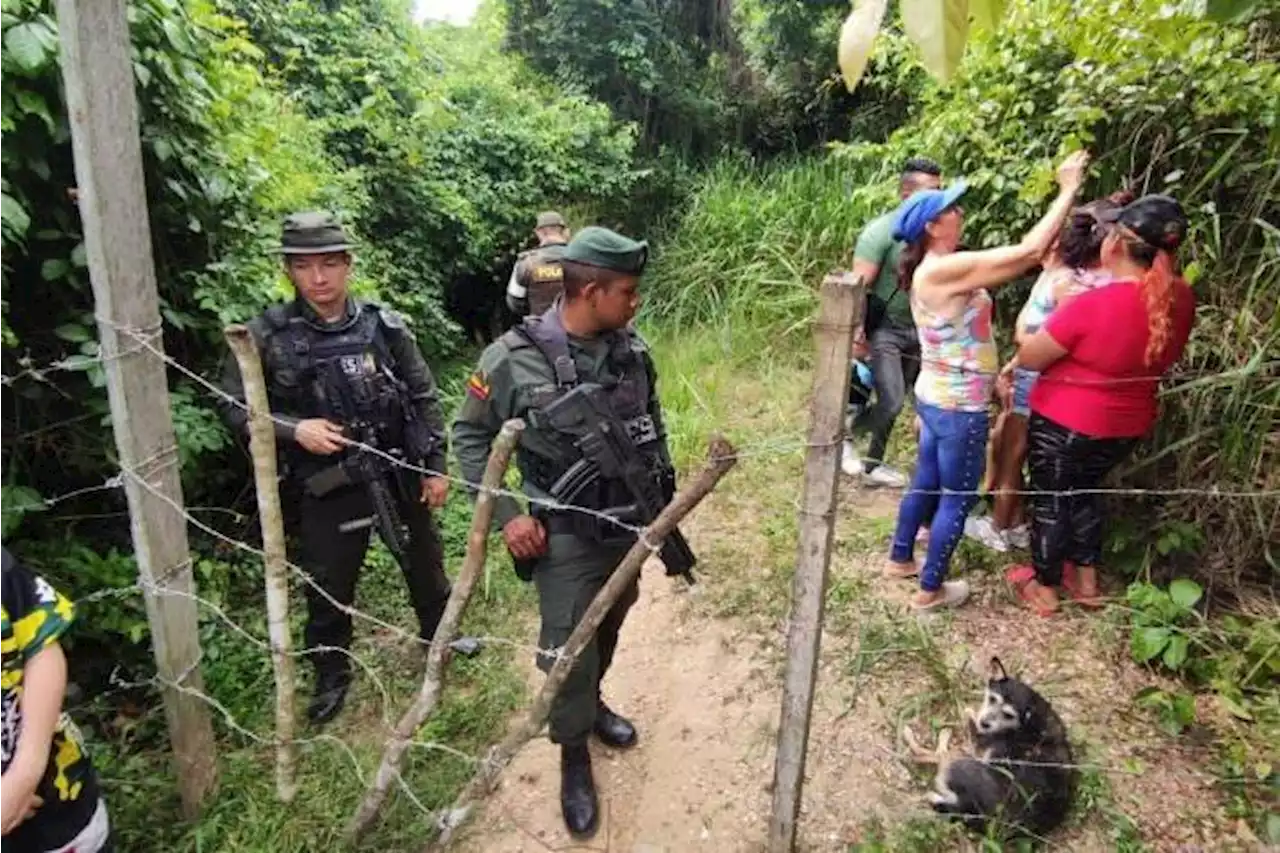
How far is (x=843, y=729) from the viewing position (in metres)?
2.72

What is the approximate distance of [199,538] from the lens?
326cm

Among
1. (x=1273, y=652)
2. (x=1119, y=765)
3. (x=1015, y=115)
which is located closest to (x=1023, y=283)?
(x=1015, y=115)

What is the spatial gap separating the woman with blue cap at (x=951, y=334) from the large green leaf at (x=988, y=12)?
2.22m

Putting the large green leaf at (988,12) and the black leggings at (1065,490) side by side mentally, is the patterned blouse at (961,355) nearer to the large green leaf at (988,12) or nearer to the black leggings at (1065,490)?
the black leggings at (1065,490)

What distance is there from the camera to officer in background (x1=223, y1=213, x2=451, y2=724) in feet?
8.30

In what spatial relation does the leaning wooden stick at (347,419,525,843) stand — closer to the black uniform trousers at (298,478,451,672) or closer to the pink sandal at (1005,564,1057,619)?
the black uniform trousers at (298,478,451,672)

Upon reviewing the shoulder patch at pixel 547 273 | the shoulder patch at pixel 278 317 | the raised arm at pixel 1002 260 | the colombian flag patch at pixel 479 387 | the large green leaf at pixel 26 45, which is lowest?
the colombian flag patch at pixel 479 387

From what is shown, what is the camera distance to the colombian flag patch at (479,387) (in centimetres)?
224

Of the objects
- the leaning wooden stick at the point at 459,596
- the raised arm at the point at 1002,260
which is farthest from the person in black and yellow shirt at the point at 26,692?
the raised arm at the point at 1002,260

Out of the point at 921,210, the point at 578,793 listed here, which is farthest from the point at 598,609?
the point at 921,210

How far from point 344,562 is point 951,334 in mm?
2218

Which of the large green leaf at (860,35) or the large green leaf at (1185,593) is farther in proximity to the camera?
the large green leaf at (1185,593)

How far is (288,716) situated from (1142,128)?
152 inches

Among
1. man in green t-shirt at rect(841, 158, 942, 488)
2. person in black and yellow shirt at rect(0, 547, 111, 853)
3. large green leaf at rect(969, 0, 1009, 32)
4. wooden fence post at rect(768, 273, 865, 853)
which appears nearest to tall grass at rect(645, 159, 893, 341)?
man in green t-shirt at rect(841, 158, 942, 488)
